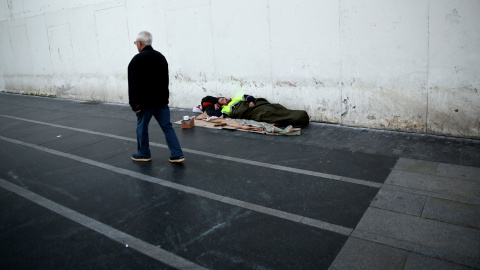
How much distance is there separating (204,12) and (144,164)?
4558 millimetres

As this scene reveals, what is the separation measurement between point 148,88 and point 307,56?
3465 millimetres

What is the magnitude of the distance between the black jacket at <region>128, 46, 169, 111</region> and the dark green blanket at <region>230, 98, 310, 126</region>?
2.61m

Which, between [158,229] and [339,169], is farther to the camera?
[339,169]

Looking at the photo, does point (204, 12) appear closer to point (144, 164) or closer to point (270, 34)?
point (270, 34)

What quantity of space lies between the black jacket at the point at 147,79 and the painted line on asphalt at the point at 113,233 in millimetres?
1740

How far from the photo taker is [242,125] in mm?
7508

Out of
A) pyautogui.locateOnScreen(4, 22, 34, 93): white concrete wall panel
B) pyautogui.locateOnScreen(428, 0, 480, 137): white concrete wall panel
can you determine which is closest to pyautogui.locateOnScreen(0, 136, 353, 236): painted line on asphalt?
pyautogui.locateOnScreen(428, 0, 480, 137): white concrete wall panel

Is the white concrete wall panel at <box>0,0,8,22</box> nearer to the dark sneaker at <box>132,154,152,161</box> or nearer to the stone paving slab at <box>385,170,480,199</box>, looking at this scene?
the dark sneaker at <box>132,154,152,161</box>

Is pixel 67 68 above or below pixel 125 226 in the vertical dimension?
above

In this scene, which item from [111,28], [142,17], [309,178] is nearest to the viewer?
[309,178]

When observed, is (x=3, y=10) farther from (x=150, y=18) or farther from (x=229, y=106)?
(x=229, y=106)

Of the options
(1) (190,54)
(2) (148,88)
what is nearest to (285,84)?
(1) (190,54)

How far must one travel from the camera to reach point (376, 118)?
6.83 metres

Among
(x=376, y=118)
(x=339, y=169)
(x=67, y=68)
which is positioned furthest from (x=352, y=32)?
(x=67, y=68)
